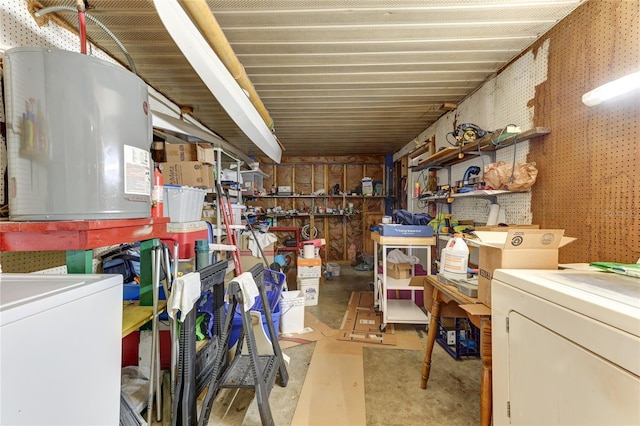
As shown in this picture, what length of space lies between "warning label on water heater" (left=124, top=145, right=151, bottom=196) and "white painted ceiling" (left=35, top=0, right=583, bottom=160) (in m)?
1.11

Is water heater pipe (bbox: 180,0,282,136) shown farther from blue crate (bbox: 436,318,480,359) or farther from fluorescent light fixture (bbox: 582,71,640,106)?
blue crate (bbox: 436,318,480,359)

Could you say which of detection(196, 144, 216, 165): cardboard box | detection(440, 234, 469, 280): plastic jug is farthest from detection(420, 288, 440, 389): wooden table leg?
detection(196, 144, 216, 165): cardboard box

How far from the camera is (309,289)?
3.56m

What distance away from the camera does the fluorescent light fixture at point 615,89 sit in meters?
1.22

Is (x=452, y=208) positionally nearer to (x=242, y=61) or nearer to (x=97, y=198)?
(x=242, y=61)

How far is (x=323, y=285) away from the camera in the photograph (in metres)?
4.56

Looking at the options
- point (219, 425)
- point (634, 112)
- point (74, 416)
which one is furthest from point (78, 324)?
point (634, 112)

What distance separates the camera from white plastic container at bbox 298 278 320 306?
3.52 meters

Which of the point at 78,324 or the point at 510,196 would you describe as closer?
the point at 78,324

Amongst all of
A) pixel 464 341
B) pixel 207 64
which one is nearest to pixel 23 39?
pixel 207 64

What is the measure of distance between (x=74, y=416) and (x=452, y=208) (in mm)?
3571

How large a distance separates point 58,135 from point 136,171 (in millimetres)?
241

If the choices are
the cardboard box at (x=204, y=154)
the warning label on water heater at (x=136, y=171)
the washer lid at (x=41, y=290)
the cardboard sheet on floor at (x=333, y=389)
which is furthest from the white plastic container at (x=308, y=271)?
the washer lid at (x=41, y=290)

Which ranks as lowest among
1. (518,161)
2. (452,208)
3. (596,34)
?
(452,208)
